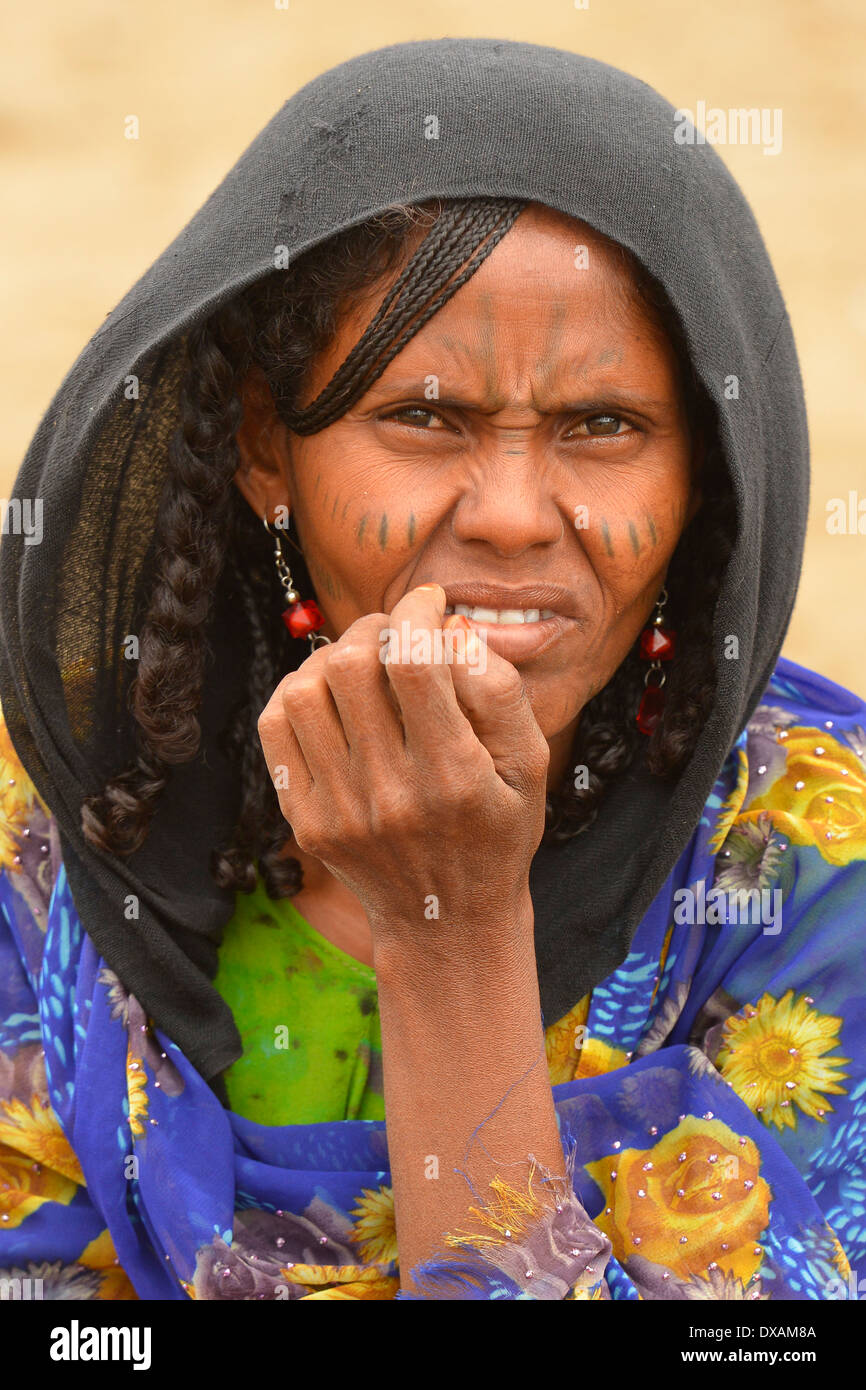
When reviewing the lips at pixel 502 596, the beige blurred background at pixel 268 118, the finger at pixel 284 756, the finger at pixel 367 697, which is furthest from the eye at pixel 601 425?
the beige blurred background at pixel 268 118

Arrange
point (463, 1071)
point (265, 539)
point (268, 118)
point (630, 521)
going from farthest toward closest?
1. point (268, 118)
2. point (265, 539)
3. point (630, 521)
4. point (463, 1071)

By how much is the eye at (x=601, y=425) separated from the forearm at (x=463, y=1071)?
69cm

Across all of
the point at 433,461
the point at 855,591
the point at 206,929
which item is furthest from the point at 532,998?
the point at 855,591

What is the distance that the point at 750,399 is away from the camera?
7.07 feet

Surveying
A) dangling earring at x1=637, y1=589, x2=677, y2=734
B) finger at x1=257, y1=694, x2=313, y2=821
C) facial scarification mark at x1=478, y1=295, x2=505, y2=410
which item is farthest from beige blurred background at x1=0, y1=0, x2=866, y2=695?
finger at x1=257, y1=694, x2=313, y2=821

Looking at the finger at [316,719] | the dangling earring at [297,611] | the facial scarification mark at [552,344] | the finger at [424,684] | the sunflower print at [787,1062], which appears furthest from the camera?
the dangling earring at [297,611]

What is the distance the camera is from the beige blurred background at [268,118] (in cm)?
758

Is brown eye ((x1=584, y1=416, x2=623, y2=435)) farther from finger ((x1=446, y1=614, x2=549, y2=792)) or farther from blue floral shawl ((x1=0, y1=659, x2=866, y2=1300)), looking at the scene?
blue floral shawl ((x1=0, y1=659, x2=866, y2=1300))

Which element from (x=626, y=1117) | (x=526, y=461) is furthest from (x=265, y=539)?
(x=626, y=1117)

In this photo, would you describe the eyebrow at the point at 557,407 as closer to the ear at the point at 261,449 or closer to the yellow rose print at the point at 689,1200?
the ear at the point at 261,449

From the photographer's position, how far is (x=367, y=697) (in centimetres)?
185

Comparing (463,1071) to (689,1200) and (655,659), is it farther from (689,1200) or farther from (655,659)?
(655,659)

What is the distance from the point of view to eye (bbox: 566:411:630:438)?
2098 mm

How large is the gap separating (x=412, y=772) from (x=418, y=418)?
1.75ft
